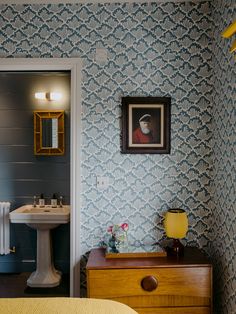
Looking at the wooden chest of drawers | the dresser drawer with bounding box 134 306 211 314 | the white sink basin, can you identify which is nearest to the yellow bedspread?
the wooden chest of drawers

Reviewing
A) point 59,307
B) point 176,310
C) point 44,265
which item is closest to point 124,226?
point 176,310

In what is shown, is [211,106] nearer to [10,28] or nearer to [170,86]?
[170,86]

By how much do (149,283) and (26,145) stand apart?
7.56 feet

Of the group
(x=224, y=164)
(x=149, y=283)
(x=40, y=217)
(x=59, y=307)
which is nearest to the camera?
(x=59, y=307)

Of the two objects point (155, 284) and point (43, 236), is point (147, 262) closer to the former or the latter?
point (155, 284)

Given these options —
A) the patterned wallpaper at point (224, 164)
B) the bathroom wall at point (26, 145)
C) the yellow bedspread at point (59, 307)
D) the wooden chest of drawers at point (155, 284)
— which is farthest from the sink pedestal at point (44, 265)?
the yellow bedspread at point (59, 307)

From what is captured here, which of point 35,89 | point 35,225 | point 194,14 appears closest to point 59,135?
point 35,89

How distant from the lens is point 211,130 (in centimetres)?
305

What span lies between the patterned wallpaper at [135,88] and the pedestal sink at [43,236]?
77cm

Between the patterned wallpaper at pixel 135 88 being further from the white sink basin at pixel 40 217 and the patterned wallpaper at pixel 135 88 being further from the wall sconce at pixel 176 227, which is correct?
the white sink basin at pixel 40 217

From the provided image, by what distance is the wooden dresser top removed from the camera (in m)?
2.63

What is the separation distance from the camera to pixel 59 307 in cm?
171

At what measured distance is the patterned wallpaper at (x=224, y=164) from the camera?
2562 millimetres

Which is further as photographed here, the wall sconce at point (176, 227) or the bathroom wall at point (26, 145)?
the bathroom wall at point (26, 145)
